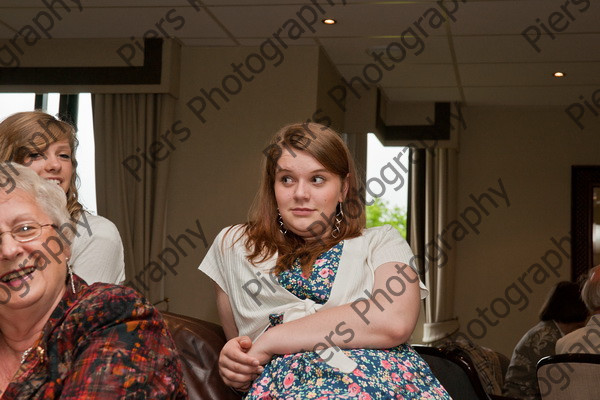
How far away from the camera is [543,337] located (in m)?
4.73

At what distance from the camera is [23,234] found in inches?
63.7

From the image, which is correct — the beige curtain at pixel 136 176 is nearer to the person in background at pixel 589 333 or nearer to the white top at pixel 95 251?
the person in background at pixel 589 333

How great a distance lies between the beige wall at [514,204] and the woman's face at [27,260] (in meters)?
6.79

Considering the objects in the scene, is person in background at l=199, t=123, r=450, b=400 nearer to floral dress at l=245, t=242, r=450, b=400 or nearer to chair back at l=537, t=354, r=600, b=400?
floral dress at l=245, t=242, r=450, b=400

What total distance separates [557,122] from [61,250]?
7107 mm

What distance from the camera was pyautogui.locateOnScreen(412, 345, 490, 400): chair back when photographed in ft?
8.49

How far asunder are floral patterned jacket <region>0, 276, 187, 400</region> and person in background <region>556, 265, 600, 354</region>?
2.55 meters

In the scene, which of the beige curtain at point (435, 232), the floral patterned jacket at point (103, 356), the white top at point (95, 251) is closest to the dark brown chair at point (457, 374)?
the white top at point (95, 251)

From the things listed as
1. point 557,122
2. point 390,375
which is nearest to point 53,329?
point 390,375

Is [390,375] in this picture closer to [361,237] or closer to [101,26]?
[361,237]

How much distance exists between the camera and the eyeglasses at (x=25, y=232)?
1.61m

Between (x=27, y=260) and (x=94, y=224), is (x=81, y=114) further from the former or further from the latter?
(x=27, y=260)

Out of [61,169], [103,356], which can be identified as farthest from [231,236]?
[103,356]

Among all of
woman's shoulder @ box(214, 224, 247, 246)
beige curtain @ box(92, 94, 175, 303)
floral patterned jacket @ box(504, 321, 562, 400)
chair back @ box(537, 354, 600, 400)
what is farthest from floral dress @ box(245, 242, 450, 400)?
beige curtain @ box(92, 94, 175, 303)
